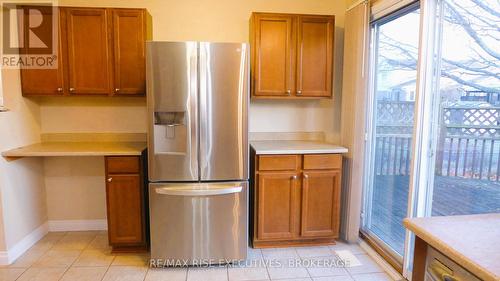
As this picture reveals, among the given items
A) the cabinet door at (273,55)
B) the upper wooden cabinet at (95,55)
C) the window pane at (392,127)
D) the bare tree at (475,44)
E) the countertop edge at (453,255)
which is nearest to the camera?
the countertop edge at (453,255)

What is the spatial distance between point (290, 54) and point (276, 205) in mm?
1352

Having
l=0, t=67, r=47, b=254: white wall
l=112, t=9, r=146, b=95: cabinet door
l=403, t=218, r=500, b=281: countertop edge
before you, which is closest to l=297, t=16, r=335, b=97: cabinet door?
l=112, t=9, r=146, b=95: cabinet door

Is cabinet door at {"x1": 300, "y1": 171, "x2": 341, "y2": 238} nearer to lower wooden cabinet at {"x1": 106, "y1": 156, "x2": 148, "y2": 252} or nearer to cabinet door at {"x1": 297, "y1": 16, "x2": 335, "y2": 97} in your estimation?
cabinet door at {"x1": 297, "y1": 16, "x2": 335, "y2": 97}

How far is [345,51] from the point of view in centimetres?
283

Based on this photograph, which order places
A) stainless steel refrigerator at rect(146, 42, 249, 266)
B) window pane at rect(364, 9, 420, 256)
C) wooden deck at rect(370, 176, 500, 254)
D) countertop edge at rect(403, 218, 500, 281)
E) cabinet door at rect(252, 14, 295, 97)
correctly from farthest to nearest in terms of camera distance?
cabinet door at rect(252, 14, 295, 97)
window pane at rect(364, 9, 420, 256)
stainless steel refrigerator at rect(146, 42, 249, 266)
wooden deck at rect(370, 176, 500, 254)
countertop edge at rect(403, 218, 500, 281)

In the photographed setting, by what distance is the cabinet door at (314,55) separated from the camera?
271 cm

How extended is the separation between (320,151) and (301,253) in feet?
2.97

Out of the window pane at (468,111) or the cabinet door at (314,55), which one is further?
the cabinet door at (314,55)

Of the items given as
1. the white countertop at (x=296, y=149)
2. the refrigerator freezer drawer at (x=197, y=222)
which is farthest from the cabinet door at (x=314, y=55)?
the refrigerator freezer drawer at (x=197, y=222)

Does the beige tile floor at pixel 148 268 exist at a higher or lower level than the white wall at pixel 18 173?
lower

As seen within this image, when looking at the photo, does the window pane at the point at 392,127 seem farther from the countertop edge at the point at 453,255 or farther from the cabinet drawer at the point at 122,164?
the cabinet drawer at the point at 122,164

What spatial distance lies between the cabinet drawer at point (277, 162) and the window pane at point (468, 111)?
1039mm

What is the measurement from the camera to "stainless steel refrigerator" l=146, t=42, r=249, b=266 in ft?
7.16

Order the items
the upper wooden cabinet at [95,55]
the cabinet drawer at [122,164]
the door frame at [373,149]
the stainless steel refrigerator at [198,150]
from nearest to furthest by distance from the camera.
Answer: the door frame at [373,149] < the stainless steel refrigerator at [198,150] < the cabinet drawer at [122,164] < the upper wooden cabinet at [95,55]
